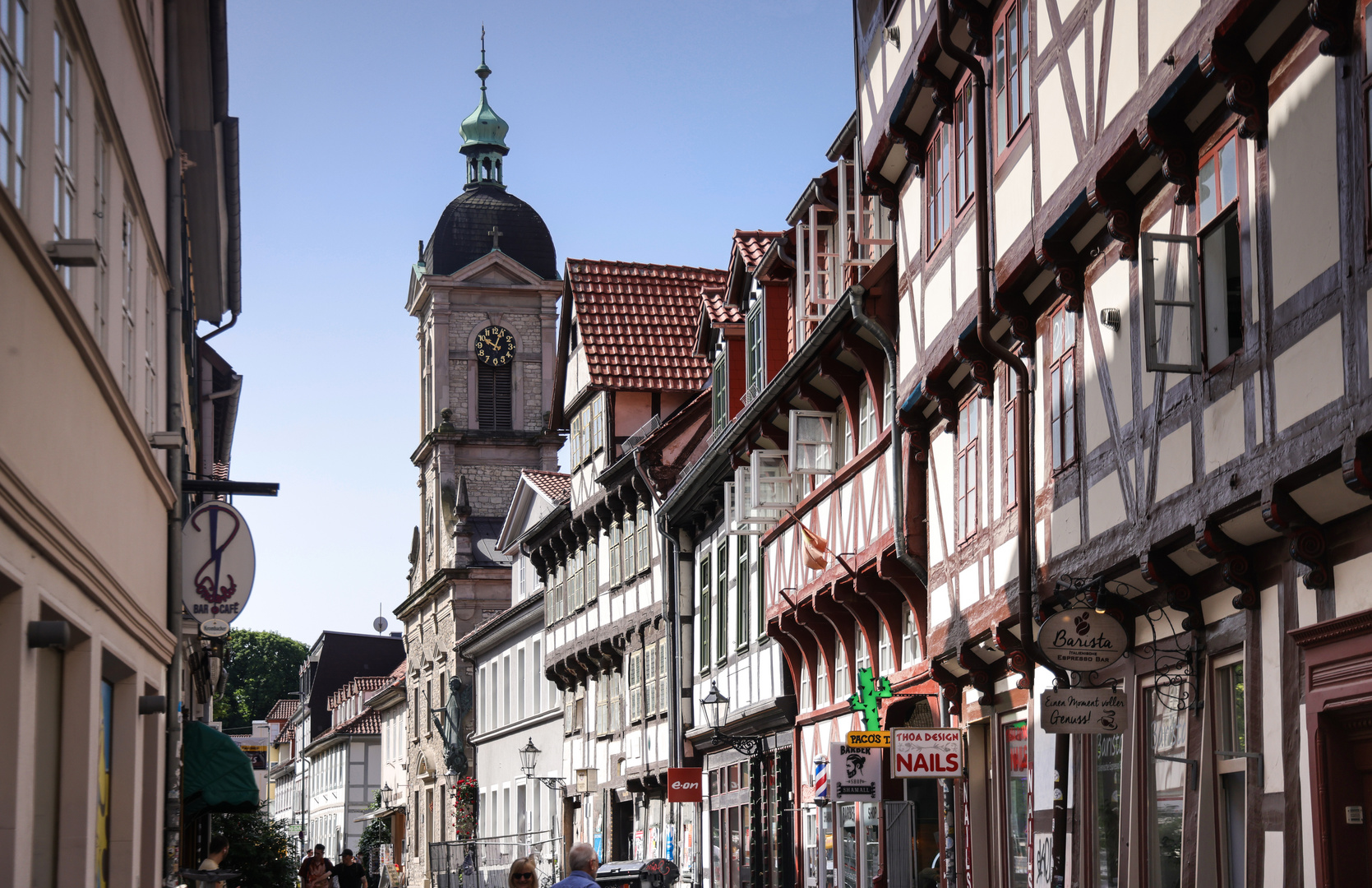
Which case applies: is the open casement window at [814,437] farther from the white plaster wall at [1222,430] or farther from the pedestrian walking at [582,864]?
the white plaster wall at [1222,430]

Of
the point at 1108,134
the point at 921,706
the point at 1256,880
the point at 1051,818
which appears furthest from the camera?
the point at 921,706

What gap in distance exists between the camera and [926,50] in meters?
16.2

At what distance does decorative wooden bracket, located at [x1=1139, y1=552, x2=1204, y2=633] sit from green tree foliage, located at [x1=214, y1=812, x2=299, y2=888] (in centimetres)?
1132

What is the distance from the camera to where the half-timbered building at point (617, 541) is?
118 feet

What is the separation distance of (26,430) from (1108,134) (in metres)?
7.52

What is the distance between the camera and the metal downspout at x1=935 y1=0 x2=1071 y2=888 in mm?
13312

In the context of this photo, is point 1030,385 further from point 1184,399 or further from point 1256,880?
point 1256,880

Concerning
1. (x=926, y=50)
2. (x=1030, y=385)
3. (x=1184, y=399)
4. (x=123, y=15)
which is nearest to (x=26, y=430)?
(x=123, y=15)

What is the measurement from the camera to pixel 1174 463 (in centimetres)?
1109

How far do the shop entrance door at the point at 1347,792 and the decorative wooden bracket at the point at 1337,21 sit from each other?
3.34m

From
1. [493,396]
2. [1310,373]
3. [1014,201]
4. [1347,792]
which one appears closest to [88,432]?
[1310,373]

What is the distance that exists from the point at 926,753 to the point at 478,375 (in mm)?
51722

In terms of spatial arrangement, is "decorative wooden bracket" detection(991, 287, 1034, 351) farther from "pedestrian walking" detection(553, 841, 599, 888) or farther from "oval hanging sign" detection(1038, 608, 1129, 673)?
"pedestrian walking" detection(553, 841, 599, 888)

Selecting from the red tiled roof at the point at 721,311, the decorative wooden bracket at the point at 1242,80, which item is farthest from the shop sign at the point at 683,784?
the decorative wooden bracket at the point at 1242,80
